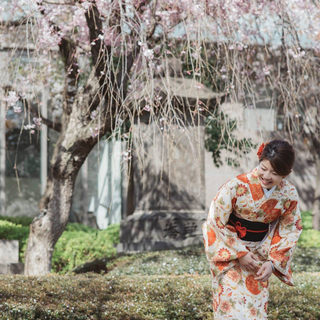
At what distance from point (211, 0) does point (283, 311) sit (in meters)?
2.94

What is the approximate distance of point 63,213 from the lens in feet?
20.7

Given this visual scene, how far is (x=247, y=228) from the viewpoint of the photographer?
3256mm

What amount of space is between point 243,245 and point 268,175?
0.47 metres

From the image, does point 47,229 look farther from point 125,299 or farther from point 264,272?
point 264,272

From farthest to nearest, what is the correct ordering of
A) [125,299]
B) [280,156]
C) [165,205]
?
[165,205]
[125,299]
[280,156]

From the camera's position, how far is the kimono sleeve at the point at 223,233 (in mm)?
3132

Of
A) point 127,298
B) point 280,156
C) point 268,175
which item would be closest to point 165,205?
point 127,298

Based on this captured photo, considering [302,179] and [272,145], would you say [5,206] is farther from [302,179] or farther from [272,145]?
[272,145]

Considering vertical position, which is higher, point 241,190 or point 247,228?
point 241,190

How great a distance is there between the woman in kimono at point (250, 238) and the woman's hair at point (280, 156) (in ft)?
0.09

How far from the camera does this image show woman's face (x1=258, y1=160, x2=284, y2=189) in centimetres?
301

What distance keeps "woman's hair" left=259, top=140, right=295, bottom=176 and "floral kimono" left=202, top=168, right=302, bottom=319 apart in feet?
0.85

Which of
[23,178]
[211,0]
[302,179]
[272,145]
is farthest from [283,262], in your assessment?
[302,179]

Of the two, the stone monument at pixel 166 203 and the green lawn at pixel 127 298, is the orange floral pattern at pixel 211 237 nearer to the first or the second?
the green lawn at pixel 127 298
